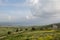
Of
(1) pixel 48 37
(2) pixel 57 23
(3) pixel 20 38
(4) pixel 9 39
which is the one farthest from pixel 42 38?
(2) pixel 57 23

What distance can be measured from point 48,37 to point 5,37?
9268 millimetres

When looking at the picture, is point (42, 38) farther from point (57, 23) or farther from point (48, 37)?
point (57, 23)

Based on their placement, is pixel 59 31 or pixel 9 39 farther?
pixel 59 31

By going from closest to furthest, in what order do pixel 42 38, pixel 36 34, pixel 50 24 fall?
pixel 42 38 → pixel 36 34 → pixel 50 24

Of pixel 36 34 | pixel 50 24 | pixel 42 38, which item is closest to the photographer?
pixel 42 38

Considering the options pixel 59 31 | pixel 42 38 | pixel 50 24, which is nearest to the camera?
pixel 42 38

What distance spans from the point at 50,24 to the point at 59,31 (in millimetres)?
4501

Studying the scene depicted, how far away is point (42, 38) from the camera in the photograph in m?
31.4

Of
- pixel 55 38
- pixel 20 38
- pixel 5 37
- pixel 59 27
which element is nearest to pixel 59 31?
pixel 59 27

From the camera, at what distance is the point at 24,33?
35688 millimetres

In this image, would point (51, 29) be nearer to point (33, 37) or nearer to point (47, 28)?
point (47, 28)

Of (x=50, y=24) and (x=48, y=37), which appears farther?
(x=50, y=24)

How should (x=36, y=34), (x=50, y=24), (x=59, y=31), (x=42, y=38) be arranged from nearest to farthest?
(x=42, y=38), (x=36, y=34), (x=59, y=31), (x=50, y=24)

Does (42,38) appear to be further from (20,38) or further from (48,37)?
(20,38)
